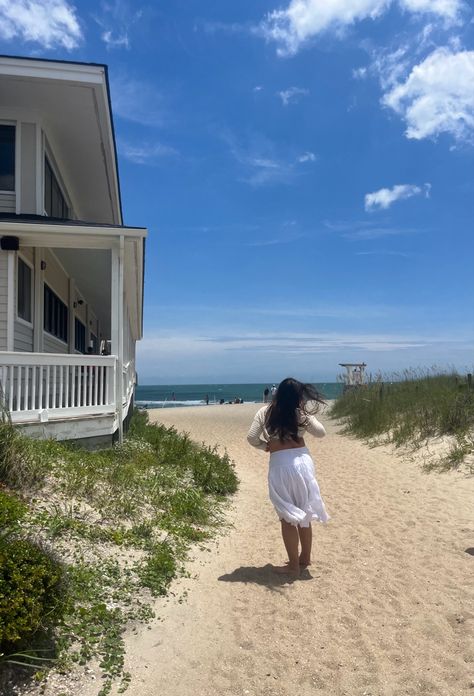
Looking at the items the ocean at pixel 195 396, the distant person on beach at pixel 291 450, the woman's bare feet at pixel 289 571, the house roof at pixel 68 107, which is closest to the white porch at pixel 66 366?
the house roof at pixel 68 107

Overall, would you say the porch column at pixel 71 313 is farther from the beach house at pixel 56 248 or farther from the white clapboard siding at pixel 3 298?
the white clapboard siding at pixel 3 298

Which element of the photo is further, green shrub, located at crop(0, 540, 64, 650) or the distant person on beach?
the distant person on beach

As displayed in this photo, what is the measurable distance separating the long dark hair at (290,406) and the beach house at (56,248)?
12.6ft

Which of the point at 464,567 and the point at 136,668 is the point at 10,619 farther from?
the point at 464,567

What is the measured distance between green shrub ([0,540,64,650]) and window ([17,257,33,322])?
7941mm

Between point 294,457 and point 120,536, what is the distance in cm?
187

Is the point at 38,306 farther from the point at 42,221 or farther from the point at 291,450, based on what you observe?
the point at 291,450

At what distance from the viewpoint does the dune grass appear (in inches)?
146

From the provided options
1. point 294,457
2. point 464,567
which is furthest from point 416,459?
point 294,457

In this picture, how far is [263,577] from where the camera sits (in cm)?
527

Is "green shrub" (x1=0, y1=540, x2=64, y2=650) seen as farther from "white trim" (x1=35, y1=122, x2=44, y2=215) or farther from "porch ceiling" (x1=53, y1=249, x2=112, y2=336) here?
"white trim" (x1=35, y1=122, x2=44, y2=215)

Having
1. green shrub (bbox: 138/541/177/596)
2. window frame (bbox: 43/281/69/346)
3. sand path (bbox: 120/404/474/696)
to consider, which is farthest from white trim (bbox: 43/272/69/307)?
green shrub (bbox: 138/541/177/596)

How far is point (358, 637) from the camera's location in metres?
4.06

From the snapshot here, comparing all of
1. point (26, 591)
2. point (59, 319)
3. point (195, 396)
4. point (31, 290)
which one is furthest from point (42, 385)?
point (195, 396)
